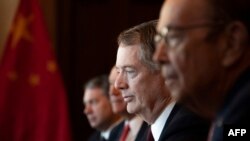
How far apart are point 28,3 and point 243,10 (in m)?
4.24

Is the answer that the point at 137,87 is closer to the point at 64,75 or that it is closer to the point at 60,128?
the point at 60,128

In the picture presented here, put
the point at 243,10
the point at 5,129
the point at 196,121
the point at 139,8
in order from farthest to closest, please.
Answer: the point at 139,8 < the point at 5,129 < the point at 196,121 < the point at 243,10

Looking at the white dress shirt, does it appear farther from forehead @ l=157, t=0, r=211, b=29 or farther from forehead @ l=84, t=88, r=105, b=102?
forehead @ l=157, t=0, r=211, b=29

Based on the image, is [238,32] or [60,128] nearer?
[238,32]

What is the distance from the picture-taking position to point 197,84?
1.35 m

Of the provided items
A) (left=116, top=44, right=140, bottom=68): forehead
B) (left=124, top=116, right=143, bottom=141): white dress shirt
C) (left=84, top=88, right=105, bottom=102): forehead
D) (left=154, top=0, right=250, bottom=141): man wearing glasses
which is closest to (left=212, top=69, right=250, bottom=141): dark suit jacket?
(left=154, top=0, right=250, bottom=141): man wearing glasses

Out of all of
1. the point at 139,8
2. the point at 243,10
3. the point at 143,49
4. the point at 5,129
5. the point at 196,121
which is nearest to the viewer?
the point at 243,10

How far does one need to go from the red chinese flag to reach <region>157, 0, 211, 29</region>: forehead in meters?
3.82

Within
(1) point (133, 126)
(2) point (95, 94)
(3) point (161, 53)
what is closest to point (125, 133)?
(1) point (133, 126)

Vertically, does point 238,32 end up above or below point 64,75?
above

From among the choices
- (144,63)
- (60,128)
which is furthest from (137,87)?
(60,128)

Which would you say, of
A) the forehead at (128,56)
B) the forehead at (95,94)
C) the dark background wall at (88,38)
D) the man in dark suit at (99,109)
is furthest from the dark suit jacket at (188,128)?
the dark background wall at (88,38)

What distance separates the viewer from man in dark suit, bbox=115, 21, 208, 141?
2449mm

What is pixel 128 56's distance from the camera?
2.59m
